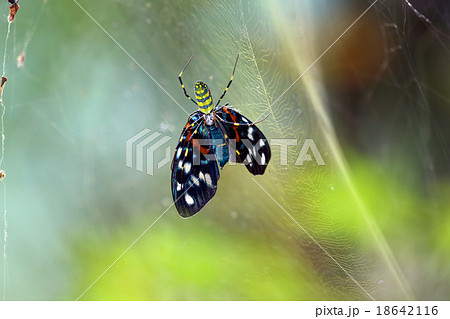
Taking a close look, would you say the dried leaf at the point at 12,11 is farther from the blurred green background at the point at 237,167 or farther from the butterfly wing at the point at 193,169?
the butterfly wing at the point at 193,169

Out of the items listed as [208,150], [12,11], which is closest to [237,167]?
[208,150]

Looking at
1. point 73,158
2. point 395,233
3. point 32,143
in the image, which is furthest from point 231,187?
point 32,143

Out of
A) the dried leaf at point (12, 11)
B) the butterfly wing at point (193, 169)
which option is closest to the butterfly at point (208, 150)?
the butterfly wing at point (193, 169)

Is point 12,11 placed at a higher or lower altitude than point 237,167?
higher

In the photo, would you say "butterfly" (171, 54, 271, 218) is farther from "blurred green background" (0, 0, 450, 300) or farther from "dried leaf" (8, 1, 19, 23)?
"dried leaf" (8, 1, 19, 23)

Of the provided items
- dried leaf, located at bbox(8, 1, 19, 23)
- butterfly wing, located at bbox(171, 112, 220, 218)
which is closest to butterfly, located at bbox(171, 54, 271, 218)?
butterfly wing, located at bbox(171, 112, 220, 218)

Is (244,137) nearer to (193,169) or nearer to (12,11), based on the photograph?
(193,169)

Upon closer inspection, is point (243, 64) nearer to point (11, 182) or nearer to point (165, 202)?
point (165, 202)
